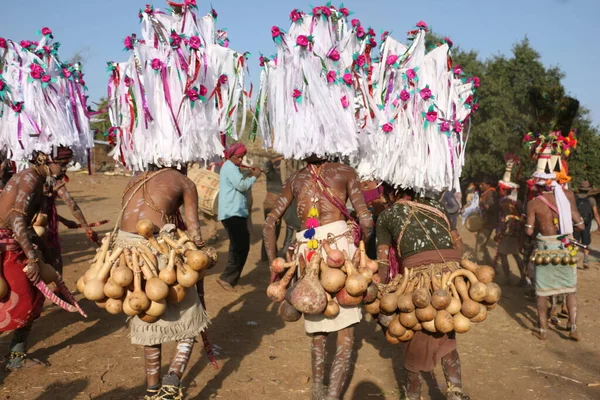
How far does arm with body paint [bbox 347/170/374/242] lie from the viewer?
376 cm

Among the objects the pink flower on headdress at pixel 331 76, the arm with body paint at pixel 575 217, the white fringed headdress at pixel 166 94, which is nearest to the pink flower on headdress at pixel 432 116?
the pink flower on headdress at pixel 331 76

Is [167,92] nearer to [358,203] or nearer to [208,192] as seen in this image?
[358,203]

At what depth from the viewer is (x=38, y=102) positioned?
16.8 ft

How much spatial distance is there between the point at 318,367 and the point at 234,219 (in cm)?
404

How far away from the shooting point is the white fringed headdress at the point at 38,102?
5059 mm

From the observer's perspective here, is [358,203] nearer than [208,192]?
Yes

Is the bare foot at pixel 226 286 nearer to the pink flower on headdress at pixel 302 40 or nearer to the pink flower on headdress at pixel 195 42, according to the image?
the pink flower on headdress at pixel 195 42

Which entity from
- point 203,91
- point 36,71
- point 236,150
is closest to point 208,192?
point 236,150

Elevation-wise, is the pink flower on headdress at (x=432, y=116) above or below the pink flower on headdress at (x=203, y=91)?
below

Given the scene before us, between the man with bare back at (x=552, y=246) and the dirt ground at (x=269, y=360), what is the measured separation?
50cm

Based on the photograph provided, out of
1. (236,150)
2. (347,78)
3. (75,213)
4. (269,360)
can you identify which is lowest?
(269,360)

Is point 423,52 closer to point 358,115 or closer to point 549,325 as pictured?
point 358,115

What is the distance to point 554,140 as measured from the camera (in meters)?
6.12

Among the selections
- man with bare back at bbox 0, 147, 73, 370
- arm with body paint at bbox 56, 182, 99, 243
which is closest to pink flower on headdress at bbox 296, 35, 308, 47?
man with bare back at bbox 0, 147, 73, 370
